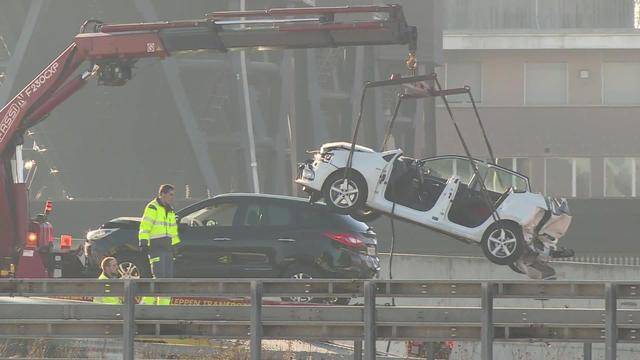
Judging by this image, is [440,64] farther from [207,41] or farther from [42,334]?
[42,334]

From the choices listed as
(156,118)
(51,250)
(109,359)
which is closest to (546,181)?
(156,118)

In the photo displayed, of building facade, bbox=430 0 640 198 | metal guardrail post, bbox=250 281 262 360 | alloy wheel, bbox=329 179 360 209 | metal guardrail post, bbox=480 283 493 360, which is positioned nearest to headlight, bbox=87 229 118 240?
alloy wheel, bbox=329 179 360 209

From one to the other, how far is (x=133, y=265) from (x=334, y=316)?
8285mm

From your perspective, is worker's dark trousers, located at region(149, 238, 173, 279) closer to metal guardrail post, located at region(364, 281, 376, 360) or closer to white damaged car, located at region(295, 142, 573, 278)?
white damaged car, located at region(295, 142, 573, 278)

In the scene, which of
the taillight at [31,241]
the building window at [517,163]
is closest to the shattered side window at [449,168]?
the taillight at [31,241]

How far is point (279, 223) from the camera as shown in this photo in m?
20.9

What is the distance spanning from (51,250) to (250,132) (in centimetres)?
2258

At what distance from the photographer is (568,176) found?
69312 millimetres

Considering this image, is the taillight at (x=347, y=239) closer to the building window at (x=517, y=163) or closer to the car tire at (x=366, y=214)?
the car tire at (x=366, y=214)

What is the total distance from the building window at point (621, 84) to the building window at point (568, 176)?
3.06 m

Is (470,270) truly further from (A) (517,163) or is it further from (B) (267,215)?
(A) (517,163)

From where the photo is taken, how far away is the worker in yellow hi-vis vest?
63.2 feet

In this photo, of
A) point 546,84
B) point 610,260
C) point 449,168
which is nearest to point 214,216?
point 449,168

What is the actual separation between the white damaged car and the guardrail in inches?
229
